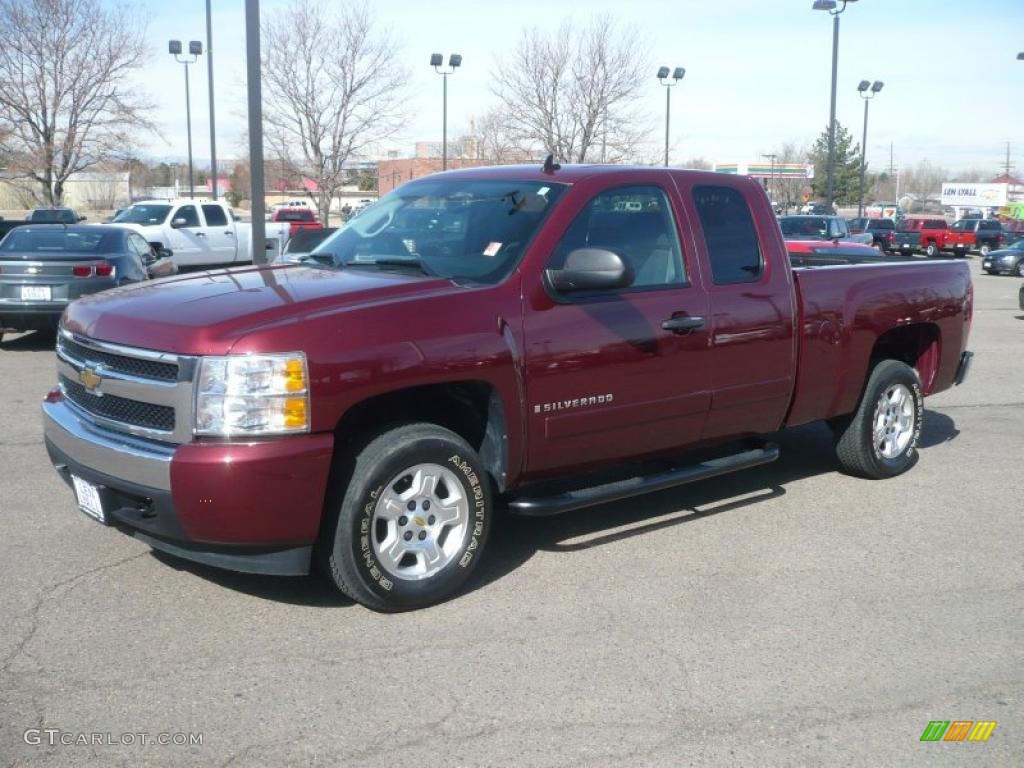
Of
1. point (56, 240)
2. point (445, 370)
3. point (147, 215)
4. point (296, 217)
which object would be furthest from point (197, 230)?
point (445, 370)

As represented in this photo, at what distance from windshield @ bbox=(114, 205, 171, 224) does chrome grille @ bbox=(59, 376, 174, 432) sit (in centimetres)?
1928

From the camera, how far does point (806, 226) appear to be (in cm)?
2541

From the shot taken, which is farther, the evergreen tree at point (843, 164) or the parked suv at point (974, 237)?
the evergreen tree at point (843, 164)

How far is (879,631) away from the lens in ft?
15.2

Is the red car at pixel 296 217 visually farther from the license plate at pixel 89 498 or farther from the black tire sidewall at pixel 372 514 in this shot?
the black tire sidewall at pixel 372 514

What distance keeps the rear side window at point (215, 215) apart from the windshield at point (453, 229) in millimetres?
18419

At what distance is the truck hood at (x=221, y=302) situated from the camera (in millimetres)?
4277

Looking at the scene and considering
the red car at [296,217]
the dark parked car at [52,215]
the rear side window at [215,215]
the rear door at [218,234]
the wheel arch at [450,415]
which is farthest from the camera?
the red car at [296,217]

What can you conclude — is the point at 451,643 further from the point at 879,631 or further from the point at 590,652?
the point at 879,631

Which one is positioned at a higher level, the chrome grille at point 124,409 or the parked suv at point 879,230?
the parked suv at point 879,230

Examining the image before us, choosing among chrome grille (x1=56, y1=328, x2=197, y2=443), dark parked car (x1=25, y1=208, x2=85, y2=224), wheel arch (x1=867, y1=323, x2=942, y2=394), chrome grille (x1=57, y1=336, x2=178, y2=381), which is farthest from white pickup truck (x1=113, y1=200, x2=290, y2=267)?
chrome grille (x1=56, y1=328, x2=197, y2=443)

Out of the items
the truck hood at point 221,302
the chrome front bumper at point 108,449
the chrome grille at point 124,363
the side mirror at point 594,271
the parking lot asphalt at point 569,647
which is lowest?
the parking lot asphalt at point 569,647

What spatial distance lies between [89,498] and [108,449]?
33 centimetres

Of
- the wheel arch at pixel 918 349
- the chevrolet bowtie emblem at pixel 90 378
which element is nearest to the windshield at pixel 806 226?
the wheel arch at pixel 918 349
